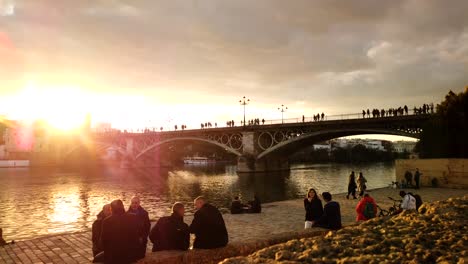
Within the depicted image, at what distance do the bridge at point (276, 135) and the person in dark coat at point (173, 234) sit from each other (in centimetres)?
4940

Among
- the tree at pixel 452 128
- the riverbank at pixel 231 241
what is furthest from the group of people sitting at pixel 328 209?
the tree at pixel 452 128

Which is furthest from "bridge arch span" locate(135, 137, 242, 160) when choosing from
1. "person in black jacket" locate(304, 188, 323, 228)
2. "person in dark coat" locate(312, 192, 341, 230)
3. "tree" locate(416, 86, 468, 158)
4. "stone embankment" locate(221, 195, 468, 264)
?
"stone embankment" locate(221, 195, 468, 264)

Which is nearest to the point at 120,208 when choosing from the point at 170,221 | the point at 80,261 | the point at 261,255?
the point at 170,221

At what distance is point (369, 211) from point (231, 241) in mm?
5256

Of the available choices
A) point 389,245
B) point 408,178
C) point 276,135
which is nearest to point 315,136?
point 276,135

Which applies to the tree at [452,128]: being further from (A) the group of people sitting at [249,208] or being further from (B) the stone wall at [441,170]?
(A) the group of people sitting at [249,208]

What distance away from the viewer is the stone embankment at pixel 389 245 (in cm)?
527

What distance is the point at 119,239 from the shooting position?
7.05 meters

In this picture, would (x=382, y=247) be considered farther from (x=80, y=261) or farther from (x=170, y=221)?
(x=80, y=261)

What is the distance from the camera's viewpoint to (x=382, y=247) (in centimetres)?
578

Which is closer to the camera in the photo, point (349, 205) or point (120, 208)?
point (120, 208)

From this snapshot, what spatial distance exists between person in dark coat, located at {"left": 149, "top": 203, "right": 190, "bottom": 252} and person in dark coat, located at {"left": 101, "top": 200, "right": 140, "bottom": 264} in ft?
3.29

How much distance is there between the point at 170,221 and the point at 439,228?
18.1ft

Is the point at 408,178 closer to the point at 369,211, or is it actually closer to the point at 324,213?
the point at 369,211
